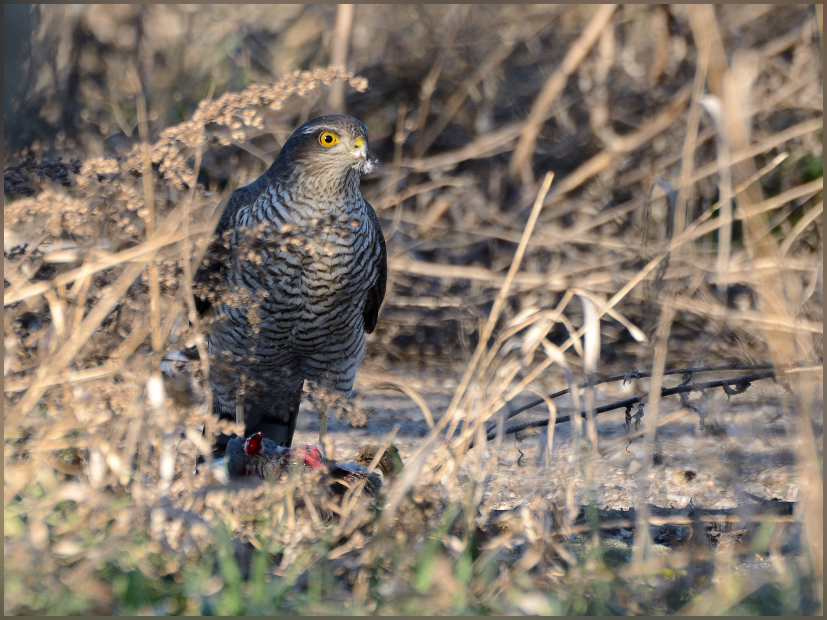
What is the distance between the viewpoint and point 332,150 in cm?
316

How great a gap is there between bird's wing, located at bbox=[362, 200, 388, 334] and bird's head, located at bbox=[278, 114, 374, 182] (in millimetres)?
368

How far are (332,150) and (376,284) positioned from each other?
2.50 feet

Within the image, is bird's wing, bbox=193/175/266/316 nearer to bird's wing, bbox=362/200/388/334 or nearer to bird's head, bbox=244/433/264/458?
bird's wing, bbox=362/200/388/334

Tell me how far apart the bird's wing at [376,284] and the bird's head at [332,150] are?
0.37 m

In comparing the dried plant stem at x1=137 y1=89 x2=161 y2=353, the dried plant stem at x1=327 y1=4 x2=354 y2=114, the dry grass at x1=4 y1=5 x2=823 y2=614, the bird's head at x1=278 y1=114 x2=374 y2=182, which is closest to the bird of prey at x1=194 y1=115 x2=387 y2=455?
the bird's head at x1=278 y1=114 x2=374 y2=182

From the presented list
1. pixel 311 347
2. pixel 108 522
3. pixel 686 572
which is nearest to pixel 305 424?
pixel 311 347

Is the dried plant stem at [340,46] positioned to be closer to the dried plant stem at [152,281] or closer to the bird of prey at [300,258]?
the bird of prey at [300,258]

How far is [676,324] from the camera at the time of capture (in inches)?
217

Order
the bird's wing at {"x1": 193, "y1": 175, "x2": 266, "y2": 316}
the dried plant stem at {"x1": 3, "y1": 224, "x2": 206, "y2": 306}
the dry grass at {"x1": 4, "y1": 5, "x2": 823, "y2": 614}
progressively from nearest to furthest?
the dry grass at {"x1": 4, "y1": 5, "x2": 823, "y2": 614} < the dried plant stem at {"x1": 3, "y1": 224, "x2": 206, "y2": 306} < the bird's wing at {"x1": 193, "y1": 175, "x2": 266, "y2": 316}

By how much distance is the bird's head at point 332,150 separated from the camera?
123 inches

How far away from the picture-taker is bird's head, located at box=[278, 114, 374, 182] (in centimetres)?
313

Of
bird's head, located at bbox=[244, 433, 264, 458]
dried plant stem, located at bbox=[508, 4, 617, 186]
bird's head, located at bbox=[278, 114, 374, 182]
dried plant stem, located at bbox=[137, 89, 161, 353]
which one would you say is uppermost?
dried plant stem, located at bbox=[508, 4, 617, 186]

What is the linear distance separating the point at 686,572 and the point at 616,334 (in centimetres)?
346

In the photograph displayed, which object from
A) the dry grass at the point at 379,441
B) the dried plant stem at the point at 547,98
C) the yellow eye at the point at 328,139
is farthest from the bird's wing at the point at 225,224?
the dried plant stem at the point at 547,98
